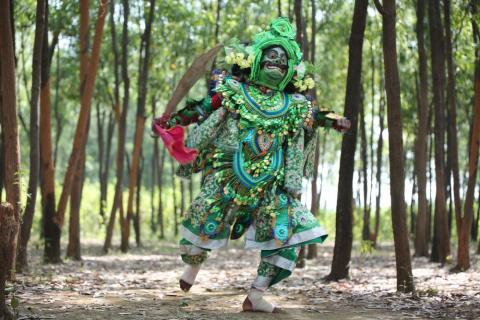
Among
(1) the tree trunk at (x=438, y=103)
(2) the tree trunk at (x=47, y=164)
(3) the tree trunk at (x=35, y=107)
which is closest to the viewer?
(3) the tree trunk at (x=35, y=107)

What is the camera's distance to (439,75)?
991 centimetres

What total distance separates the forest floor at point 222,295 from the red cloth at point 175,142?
1.32m

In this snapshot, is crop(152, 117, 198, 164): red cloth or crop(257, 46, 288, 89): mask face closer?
crop(257, 46, 288, 89): mask face

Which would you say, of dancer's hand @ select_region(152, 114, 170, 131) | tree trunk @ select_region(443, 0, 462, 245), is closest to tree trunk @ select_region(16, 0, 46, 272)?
dancer's hand @ select_region(152, 114, 170, 131)

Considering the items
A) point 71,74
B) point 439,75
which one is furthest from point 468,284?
point 71,74

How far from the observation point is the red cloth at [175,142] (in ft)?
22.0

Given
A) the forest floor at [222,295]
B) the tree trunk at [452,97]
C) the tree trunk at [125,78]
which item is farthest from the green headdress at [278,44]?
the tree trunk at [125,78]

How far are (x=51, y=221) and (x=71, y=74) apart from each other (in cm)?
865

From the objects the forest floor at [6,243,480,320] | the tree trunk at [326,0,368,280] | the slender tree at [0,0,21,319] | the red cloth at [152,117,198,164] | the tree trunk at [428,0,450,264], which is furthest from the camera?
the tree trunk at [428,0,450,264]

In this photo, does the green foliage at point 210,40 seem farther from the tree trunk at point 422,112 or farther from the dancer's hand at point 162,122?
the dancer's hand at point 162,122

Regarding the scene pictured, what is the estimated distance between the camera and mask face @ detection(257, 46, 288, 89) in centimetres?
652

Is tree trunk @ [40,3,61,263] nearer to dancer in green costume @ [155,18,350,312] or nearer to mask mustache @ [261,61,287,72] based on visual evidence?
dancer in green costume @ [155,18,350,312]

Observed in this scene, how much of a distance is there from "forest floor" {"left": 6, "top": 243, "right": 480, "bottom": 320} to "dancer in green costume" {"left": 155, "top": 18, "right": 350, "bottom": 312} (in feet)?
1.53

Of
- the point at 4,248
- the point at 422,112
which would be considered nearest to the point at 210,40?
the point at 422,112
